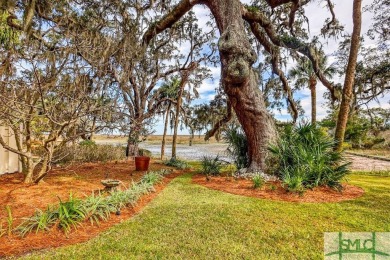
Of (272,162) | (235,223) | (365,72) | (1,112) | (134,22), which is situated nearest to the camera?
(235,223)

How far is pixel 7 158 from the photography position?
7.02 meters

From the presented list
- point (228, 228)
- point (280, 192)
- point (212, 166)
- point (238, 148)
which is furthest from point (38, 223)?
point (238, 148)

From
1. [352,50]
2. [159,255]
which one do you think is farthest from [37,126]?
[352,50]

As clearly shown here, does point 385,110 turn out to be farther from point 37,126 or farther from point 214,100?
point 37,126

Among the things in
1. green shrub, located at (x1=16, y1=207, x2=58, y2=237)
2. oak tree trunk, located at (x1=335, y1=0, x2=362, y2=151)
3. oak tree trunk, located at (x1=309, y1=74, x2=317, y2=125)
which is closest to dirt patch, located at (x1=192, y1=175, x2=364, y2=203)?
oak tree trunk, located at (x1=335, y1=0, x2=362, y2=151)

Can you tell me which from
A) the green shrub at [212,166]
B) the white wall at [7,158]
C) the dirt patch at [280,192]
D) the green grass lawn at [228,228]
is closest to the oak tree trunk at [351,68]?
the dirt patch at [280,192]

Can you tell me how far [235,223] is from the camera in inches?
134

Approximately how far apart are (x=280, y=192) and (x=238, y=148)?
2695mm

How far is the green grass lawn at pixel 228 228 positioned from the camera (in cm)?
258

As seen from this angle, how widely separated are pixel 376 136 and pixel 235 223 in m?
34.3

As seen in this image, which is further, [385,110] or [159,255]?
[385,110]

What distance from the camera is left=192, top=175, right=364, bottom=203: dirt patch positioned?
4703 millimetres

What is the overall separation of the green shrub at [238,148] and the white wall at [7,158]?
Result: 6529mm

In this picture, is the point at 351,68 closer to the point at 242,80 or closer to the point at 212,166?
the point at 242,80
